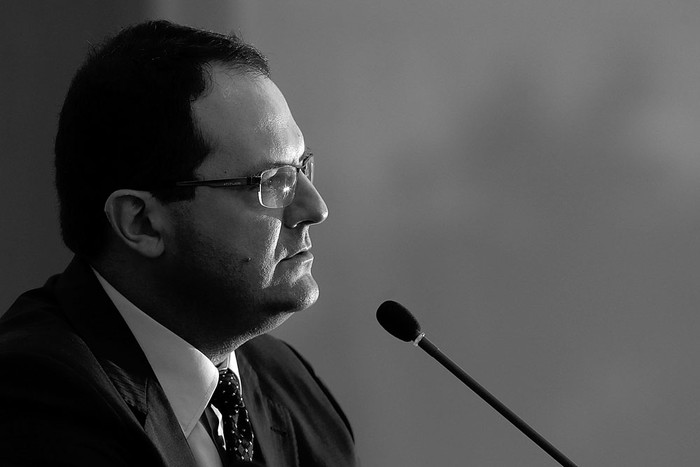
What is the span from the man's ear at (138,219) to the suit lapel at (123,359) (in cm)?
7

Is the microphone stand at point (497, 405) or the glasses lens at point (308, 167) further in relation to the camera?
the glasses lens at point (308, 167)

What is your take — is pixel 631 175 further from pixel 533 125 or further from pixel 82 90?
pixel 82 90

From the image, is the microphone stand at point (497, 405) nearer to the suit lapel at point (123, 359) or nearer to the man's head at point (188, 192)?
the man's head at point (188, 192)

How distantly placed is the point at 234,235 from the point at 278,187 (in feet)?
0.29

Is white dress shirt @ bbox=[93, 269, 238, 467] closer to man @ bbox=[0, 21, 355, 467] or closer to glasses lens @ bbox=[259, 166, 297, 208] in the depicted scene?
man @ bbox=[0, 21, 355, 467]

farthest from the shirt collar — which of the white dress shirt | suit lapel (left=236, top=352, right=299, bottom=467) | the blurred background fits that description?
the blurred background

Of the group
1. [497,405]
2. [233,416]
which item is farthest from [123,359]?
[497,405]

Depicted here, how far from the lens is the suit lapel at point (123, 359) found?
118 cm

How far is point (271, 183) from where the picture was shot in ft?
4.25

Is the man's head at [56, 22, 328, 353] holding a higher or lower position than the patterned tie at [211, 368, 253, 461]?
higher

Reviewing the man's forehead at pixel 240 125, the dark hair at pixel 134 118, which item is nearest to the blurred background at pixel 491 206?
the dark hair at pixel 134 118

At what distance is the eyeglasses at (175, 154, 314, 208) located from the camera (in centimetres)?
128

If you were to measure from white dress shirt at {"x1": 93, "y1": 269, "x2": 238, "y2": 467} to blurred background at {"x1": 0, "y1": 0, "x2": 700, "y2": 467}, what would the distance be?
86cm

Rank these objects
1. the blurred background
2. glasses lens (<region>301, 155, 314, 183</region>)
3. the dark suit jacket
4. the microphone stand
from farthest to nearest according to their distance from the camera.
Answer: the blurred background < glasses lens (<region>301, 155, 314, 183</region>) < the microphone stand < the dark suit jacket
